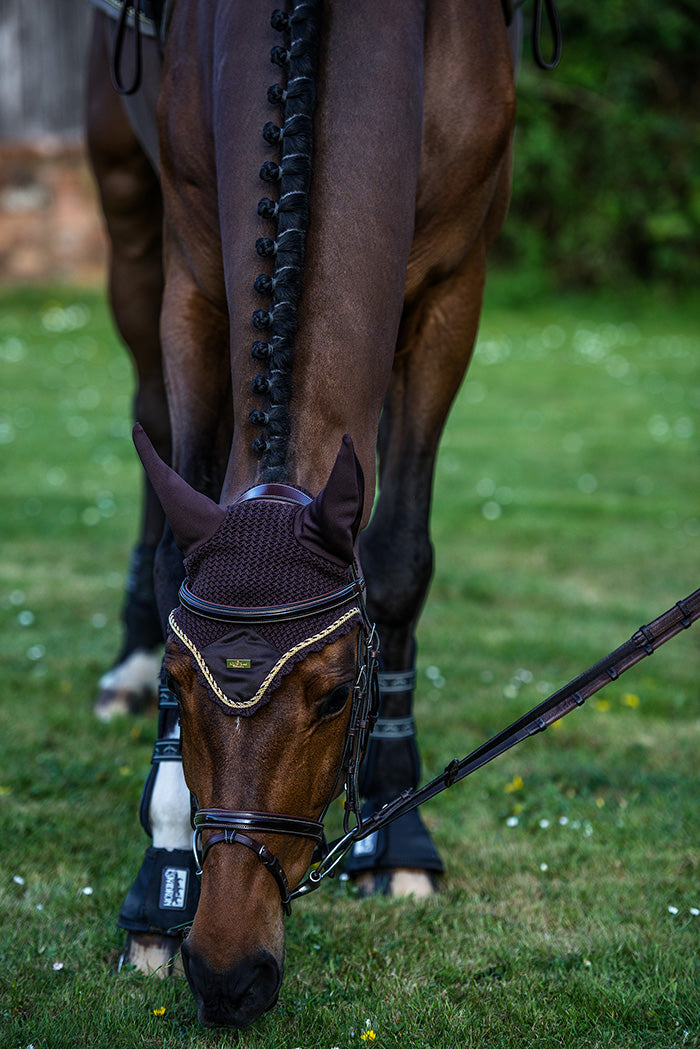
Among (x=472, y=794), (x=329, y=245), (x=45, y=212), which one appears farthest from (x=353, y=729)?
(x=45, y=212)

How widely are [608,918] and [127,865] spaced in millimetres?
1379

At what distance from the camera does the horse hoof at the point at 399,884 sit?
3.31 m

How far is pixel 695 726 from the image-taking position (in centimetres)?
460

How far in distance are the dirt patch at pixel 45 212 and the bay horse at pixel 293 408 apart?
14.4 metres

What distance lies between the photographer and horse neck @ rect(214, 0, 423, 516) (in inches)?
96.4

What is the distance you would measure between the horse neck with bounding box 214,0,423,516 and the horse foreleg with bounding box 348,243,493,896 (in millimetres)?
722

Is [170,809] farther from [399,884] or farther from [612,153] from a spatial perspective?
[612,153]

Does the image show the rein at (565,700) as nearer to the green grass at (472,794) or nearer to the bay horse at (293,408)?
the bay horse at (293,408)

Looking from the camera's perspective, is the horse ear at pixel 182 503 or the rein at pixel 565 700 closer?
the horse ear at pixel 182 503

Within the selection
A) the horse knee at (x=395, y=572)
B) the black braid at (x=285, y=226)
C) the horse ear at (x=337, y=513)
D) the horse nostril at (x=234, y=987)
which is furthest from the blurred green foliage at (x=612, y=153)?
the horse nostril at (x=234, y=987)

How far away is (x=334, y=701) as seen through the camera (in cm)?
231

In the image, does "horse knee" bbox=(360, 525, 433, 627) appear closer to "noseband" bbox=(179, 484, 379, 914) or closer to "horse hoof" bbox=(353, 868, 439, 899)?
"horse hoof" bbox=(353, 868, 439, 899)

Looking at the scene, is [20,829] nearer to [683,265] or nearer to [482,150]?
[482,150]

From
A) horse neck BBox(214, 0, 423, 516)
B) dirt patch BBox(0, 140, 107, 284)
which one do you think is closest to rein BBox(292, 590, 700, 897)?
horse neck BBox(214, 0, 423, 516)
